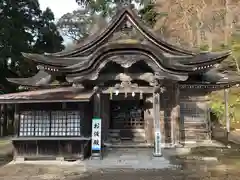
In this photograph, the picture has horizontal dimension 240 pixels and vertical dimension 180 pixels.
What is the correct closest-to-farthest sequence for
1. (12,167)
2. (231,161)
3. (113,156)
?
1. (12,167)
2. (231,161)
3. (113,156)

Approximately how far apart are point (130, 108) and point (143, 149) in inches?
94.5

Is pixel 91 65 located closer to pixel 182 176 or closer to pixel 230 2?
pixel 182 176

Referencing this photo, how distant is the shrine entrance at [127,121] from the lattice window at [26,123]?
436cm

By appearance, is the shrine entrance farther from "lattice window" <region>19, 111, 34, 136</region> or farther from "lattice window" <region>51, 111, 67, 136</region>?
"lattice window" <region>19, 111, 34, 136</region>

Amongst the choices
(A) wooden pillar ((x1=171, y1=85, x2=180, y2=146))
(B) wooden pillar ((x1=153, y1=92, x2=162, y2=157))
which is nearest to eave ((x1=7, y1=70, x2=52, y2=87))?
(B) wooden pillar ((x1=153, y1=92, x2=162, y2=157))

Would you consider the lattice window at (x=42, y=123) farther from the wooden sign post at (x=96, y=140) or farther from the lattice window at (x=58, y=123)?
the wooden sign post at (x=96, y=140)

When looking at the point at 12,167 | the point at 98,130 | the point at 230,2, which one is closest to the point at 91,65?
the point at 98,130

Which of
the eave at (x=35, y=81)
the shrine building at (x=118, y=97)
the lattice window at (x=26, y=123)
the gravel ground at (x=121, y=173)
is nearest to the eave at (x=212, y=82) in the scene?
the shrine building at (x=118, y=97)

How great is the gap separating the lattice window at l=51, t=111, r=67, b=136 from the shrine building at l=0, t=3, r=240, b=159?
39 millimetres

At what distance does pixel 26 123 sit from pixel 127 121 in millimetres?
5308

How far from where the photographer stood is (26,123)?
11.3m

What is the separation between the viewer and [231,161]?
1091 cm

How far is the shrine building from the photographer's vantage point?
36.4 ft

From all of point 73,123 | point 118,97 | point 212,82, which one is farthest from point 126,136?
point 212,82
